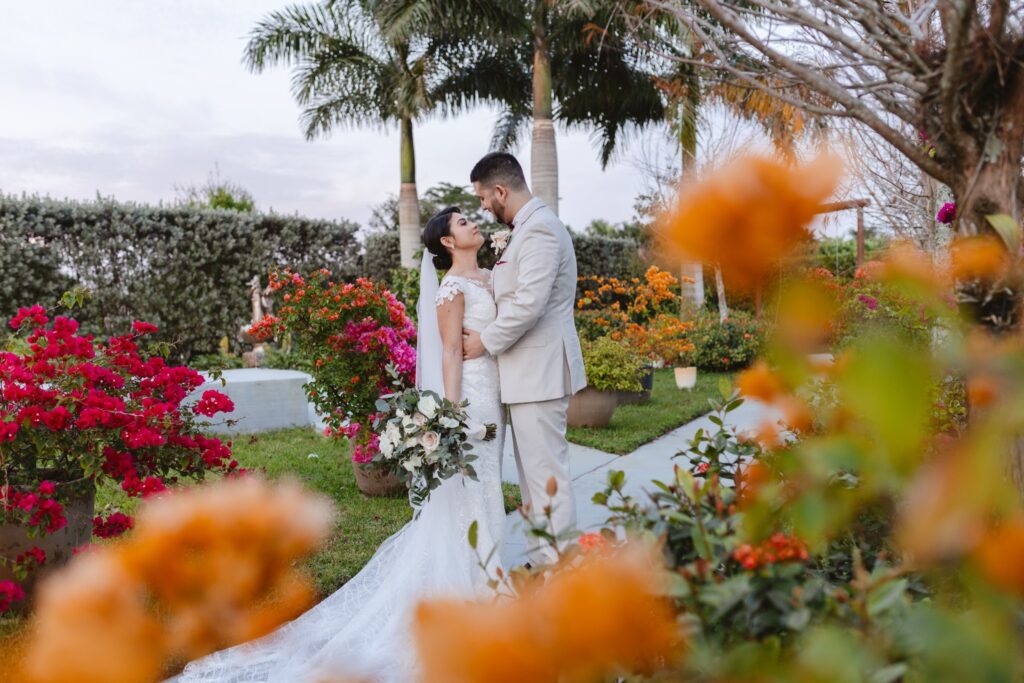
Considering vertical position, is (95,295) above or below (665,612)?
above

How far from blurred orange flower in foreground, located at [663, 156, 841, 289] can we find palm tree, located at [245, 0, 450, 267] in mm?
14431

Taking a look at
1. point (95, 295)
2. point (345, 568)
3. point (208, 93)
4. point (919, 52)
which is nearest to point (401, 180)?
point (208, 93)

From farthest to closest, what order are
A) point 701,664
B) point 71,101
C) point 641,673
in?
point 71,101, point 641,673, point 701,664

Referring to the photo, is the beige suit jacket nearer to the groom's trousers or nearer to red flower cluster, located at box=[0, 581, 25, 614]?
the groom's trousers

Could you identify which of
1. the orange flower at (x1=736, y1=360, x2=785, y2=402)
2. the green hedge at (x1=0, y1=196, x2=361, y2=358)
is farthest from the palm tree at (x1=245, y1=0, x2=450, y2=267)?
the orange flower at (x1=736, y1=360, x2=785, y2=402)

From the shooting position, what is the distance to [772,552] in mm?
978

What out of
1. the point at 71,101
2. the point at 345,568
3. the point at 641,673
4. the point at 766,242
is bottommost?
the point at 345,568

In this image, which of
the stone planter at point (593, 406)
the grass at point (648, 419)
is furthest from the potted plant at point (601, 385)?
the grass at point (648, 419)

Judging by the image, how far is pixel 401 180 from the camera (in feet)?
51.6

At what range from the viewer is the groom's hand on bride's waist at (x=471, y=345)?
3.53 meters

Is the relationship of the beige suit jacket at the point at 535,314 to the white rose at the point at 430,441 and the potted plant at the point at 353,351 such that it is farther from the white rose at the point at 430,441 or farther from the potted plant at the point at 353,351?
the potted plant at the point at 353,351

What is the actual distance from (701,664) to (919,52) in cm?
95

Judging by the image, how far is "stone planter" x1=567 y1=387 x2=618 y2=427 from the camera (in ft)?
26.6

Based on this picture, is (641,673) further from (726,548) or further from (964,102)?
(964,102)
